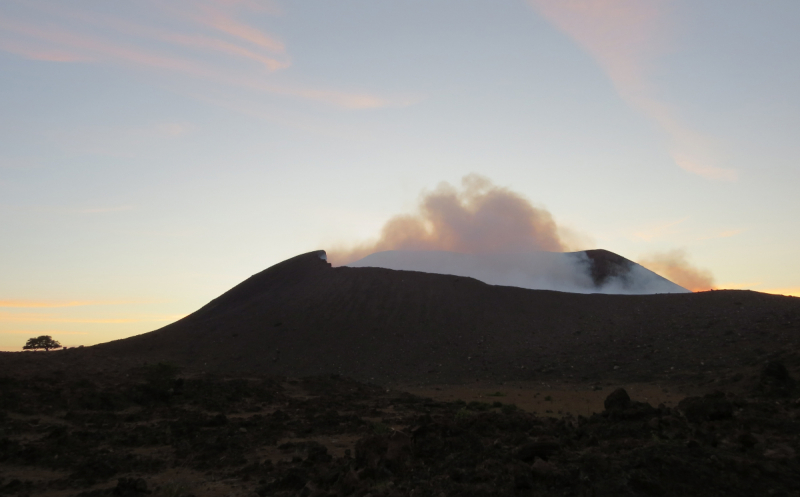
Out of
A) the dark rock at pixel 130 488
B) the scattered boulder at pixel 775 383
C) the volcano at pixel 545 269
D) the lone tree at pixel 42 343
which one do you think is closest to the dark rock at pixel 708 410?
the scattered boulder at pixel 775 383

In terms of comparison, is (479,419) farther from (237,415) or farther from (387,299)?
(387,299)

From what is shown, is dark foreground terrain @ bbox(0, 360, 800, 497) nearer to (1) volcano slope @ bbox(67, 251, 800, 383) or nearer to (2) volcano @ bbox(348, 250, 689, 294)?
(1) volcano slope @ bbox(67, 251, 800, 383)

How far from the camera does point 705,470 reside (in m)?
6.81

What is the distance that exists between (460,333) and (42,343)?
98.9 ft

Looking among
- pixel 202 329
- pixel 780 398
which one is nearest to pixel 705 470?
pixel 780 398

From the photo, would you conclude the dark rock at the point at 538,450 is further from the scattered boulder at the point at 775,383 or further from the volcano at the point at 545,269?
the volcano at the point at 545,269

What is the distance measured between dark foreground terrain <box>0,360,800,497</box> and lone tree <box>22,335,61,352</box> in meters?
23.4

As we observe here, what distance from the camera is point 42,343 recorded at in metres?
39.4

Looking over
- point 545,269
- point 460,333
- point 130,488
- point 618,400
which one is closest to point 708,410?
point 618,400

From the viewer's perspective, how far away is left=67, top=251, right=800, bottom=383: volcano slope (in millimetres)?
25344

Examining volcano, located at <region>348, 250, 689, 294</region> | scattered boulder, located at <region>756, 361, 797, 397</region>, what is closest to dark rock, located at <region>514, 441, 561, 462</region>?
scattered boulder, located at <region>756, 361, 797, 397</region>

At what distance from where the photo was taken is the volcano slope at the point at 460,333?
25.3 m

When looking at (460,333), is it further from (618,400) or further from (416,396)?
(618,400)

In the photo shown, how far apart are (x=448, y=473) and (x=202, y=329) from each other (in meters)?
31.1
